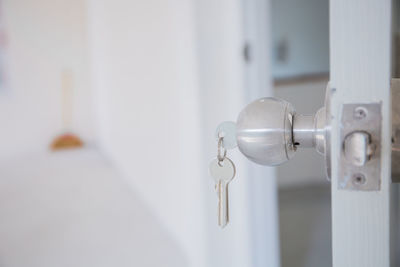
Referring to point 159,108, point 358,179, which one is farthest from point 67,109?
point 358,179

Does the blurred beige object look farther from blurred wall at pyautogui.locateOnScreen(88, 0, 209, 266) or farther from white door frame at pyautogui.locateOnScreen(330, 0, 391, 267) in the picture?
white door frame at pyautogui.locateOnScreen(330, 0, 391, 267)

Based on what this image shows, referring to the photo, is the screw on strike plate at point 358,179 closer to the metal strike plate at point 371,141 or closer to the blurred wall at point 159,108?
the metal strike plate at point 371,141

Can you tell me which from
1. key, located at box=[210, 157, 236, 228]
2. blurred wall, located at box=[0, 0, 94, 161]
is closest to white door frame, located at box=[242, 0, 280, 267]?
key, located at box=[210, 157, 236, 228]

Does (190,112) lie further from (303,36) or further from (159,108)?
(303,36)

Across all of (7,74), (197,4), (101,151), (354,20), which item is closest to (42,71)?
(7,74)

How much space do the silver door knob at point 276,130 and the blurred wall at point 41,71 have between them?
414 centimetres

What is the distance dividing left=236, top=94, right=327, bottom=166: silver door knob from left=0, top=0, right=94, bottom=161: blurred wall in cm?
414

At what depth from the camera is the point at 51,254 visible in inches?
53.2

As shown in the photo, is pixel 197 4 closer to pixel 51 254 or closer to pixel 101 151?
pixel 51 254

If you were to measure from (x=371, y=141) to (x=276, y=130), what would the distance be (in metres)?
0.07

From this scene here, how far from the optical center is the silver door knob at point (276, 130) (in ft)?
0.90

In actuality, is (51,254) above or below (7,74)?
below

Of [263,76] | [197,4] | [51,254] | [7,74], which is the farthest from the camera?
[7,74]

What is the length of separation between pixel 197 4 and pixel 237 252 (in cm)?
76
